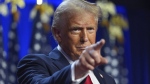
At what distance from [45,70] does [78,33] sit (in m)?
0.19

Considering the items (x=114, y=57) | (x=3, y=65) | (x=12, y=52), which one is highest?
(x=12, y=52)

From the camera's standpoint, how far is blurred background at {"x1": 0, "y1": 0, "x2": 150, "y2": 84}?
4.20 metres

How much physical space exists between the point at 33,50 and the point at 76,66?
11.0 feet

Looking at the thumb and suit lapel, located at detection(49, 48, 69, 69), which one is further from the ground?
the thumb

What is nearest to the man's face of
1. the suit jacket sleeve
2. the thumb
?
the suit jacket sleeve

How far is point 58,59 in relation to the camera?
1558 millimetres

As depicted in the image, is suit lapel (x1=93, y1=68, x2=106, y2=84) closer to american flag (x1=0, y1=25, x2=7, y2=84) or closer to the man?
the man

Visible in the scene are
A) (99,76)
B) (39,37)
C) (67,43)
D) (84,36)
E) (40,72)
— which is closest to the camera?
(40,72)

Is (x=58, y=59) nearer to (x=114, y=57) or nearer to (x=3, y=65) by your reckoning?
(x=3, y=65)

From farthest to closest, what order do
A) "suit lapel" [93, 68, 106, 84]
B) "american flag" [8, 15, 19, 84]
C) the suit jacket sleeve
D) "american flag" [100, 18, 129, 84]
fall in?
"american flag" [100, 18, 129, 84]
"american flag" [8, 15, 19, 84]
"suit lapel" [93, 68, 106, 84]
the suit jacket sleeve

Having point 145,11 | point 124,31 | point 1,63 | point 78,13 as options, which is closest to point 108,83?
point 78,13

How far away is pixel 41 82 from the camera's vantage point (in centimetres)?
118

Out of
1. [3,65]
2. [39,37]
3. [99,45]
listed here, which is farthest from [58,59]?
[39,37]

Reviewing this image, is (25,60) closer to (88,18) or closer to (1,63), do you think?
(88,18)
